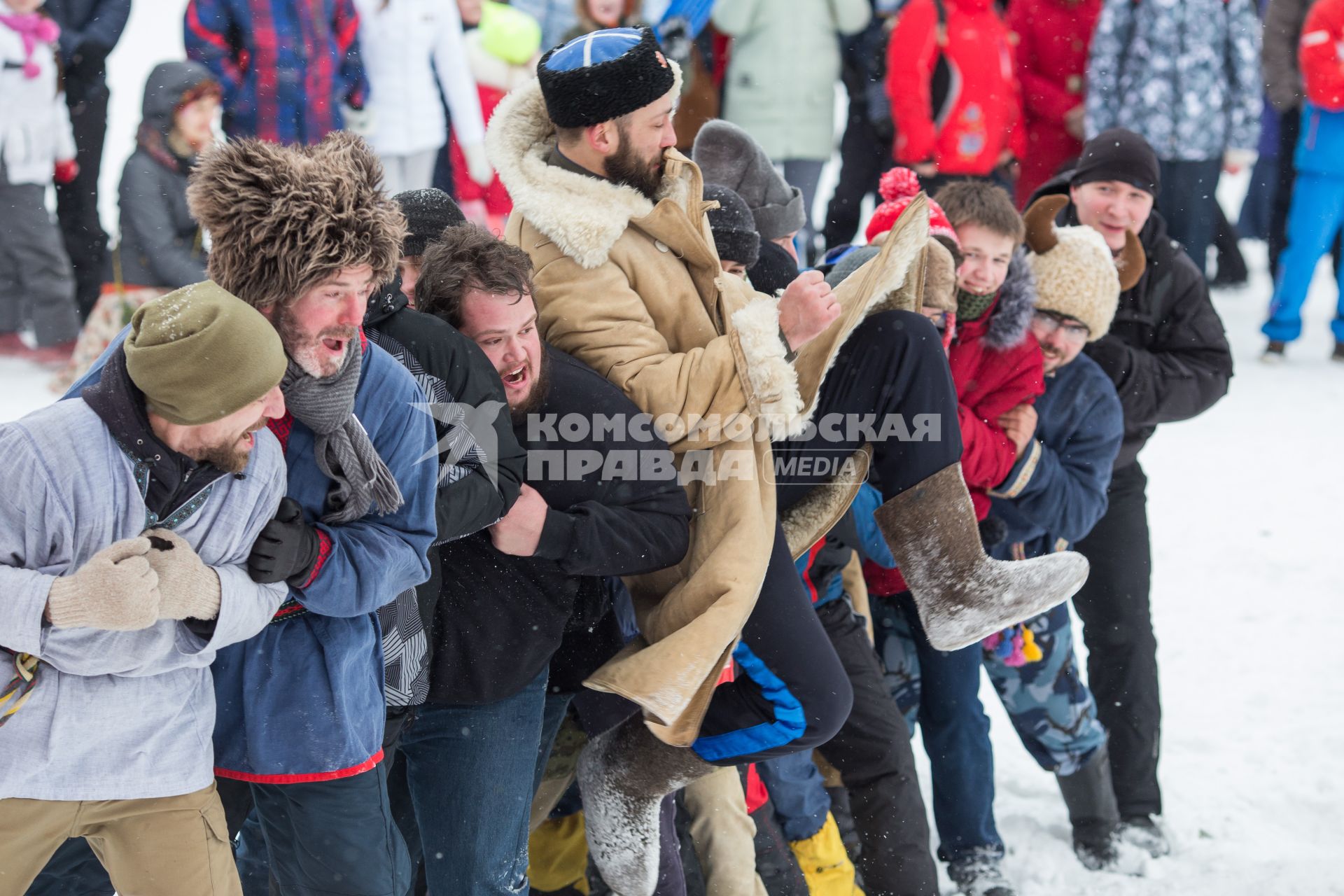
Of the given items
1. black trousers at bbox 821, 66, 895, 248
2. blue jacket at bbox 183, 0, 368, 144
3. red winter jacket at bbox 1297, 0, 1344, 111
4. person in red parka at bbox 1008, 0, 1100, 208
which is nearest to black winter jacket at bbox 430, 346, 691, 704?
blue jacket at bbox 183, 0, 368, 144

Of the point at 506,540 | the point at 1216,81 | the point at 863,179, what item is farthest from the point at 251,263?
the point at 1216,81

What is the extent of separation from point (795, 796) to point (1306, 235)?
502 cm

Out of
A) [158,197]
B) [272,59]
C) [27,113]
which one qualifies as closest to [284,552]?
[158,197]

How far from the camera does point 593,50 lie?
2609 mm

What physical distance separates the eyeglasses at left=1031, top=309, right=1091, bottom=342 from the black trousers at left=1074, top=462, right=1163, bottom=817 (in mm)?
559

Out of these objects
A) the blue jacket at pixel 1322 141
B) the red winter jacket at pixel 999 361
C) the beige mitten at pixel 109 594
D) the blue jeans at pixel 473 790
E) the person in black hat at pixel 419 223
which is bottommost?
the blue jeans at pixel 473 790

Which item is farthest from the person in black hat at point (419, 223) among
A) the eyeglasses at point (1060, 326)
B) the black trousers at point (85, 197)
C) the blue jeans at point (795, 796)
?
the black trousers at point (85, 197)

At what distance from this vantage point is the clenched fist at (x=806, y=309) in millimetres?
2508

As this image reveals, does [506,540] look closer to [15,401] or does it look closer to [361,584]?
[361,584]

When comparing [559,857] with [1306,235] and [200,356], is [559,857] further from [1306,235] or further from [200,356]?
[1306,235]

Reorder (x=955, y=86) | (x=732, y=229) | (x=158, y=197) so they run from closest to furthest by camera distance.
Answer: (x=732, y=229)
(x=158, y=197)
(x=955, y=86)

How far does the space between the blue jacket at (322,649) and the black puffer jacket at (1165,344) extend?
2.23 metres

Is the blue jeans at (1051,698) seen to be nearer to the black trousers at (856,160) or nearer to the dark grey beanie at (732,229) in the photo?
the dark grey beanie at (732,229)

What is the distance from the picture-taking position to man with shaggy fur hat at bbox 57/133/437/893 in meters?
1.95
